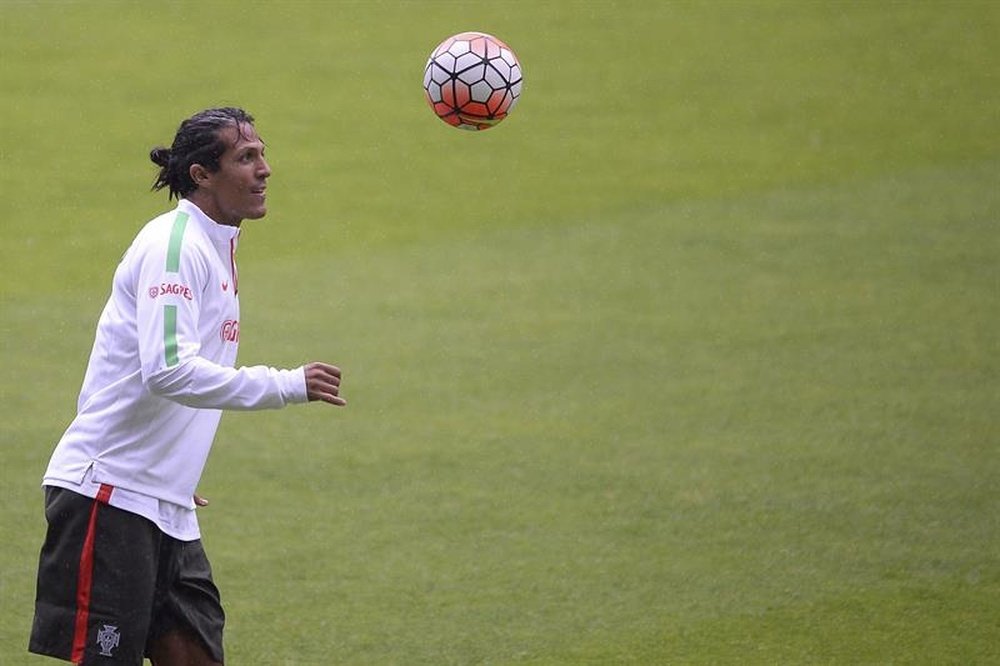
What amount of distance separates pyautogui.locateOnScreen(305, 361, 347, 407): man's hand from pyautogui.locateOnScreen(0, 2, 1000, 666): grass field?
1981mm

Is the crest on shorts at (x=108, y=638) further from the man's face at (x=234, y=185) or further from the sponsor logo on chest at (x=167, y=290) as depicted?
the man's face at (x=234, y=185)

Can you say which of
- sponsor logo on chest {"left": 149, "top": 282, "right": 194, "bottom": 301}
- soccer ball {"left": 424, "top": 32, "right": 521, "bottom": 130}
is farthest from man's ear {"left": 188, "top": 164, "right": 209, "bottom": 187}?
soccer ball {"left": 424, "top": 32, "right": 521, "bottom": 130}

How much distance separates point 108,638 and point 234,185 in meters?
1.35

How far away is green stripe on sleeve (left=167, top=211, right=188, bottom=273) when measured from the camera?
4.21 metres

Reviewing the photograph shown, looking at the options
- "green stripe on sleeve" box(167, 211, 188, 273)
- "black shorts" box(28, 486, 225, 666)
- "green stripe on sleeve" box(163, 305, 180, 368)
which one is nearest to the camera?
"green stripe on sleeve" box(163, 305, 180, 368)

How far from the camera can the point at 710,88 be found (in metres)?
14.8

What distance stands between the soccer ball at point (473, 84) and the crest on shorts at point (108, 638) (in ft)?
10.6

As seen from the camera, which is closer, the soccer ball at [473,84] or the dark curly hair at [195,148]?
the dark curly hair at [195,148]

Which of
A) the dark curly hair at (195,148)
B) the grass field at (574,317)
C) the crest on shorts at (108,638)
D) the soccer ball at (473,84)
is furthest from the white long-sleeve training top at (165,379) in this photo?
the soccer ball at (473,84)

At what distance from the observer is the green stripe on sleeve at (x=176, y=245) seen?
13.8 ft

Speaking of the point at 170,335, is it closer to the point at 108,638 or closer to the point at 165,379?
the point at 165,379

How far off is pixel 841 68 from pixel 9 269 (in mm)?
8398

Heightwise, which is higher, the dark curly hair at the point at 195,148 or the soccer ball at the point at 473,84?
the soccer ball at the point at 473,84

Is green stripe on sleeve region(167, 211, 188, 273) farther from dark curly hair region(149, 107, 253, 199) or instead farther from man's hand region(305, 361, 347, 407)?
man's hand region(305, 361, 347, 407)
